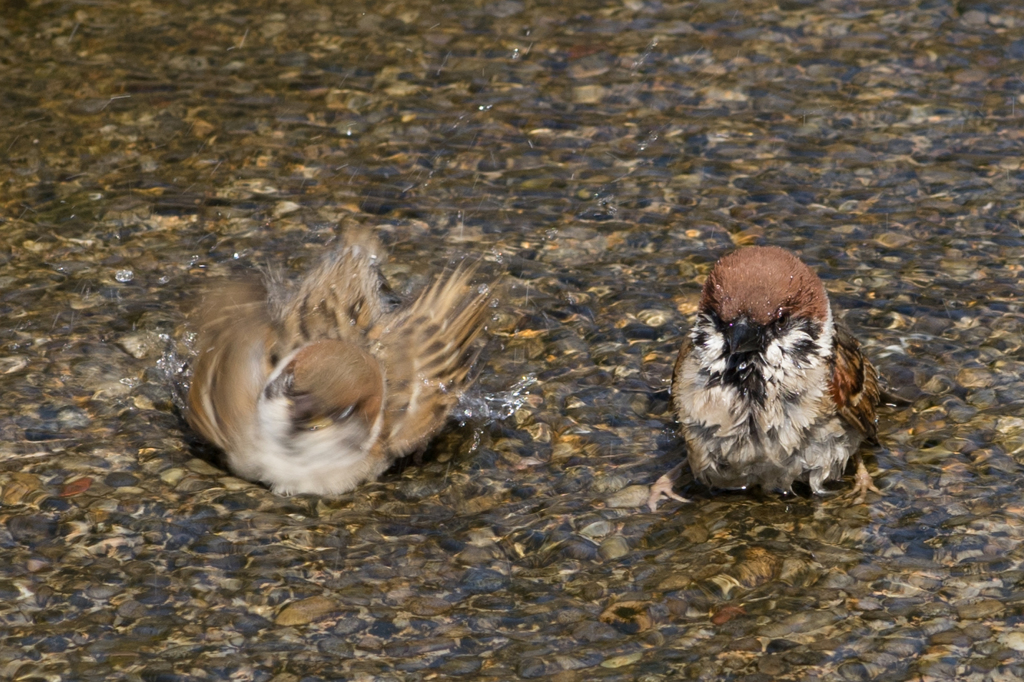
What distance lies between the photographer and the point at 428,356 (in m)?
5.44

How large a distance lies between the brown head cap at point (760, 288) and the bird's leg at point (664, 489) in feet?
2.47

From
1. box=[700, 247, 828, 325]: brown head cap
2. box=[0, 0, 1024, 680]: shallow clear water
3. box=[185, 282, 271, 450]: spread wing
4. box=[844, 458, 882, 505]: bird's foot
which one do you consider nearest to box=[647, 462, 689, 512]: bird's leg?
box=[0, 0, 1024, 680]: shallow clear water

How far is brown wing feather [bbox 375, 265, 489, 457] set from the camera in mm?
5242

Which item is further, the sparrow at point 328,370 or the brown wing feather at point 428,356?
the brown wing feather at point 428,356

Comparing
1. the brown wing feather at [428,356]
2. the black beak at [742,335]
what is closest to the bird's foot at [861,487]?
the black beak at [742,335]

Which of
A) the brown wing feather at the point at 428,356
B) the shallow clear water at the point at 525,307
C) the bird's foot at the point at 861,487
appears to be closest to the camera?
the shallow clear water at the point at 525,307

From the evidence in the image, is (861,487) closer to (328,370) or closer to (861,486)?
(861,486)

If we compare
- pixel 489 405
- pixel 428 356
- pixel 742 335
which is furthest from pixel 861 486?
pixel 428 356

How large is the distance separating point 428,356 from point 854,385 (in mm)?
1741

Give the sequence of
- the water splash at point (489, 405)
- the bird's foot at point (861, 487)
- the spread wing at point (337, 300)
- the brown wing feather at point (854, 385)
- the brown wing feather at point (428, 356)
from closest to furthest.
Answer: the brown wing feather at point (854, 385) < the bird's foot at point (861, 487) < the brown wing feather at point (428, 356) < the spread wing at point (337, 300) < the water splash at point (489, 405)

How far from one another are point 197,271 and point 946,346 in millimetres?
3550

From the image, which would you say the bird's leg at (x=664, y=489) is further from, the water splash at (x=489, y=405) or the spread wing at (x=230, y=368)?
the spread wing at (x=230, y=368)

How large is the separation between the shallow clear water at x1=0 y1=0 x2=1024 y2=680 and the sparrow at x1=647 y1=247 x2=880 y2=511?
0.24m

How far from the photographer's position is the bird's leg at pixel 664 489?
502 cm
